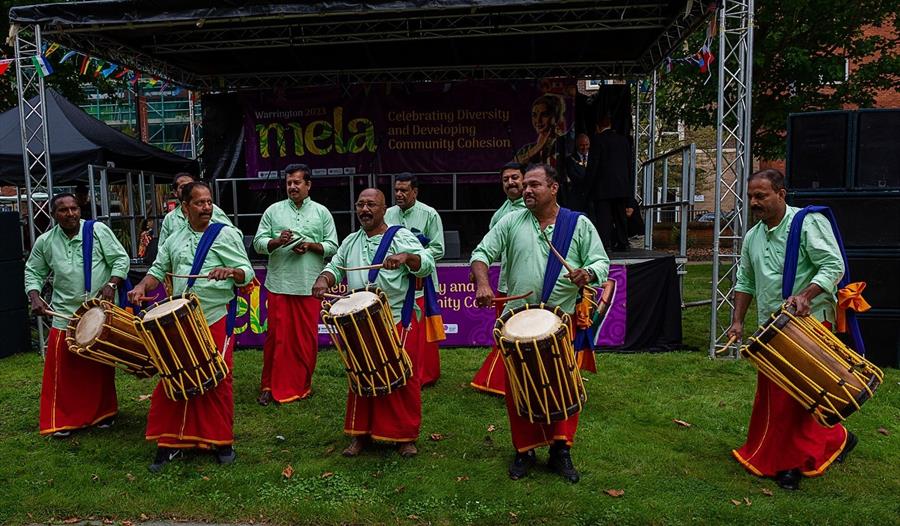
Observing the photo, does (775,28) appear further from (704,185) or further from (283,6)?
(704,185)

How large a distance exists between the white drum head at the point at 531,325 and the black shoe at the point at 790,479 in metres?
1.65

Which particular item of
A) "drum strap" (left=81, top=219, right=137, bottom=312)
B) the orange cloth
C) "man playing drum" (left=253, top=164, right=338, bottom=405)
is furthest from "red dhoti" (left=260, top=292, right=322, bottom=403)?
the orange cloth

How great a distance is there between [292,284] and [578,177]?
5150 millimetres

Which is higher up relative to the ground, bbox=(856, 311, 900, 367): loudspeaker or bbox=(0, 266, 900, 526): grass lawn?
bbox=(856, 311, 900, 367): loudspeaker

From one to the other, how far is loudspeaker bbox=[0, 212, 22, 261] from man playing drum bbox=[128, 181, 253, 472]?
15.7 ft

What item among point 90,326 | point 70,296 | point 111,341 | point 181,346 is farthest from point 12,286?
point 181,346

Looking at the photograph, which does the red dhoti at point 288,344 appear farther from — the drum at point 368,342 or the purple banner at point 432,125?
the purple banner at point 432,125

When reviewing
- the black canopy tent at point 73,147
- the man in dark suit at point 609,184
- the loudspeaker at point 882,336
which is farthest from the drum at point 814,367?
the black canopy tent at point 73,147

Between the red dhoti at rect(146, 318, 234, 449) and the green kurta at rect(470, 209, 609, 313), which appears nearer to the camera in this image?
the green kurta at rect(470, 209, 609, 313)

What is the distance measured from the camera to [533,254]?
4164 millimetres

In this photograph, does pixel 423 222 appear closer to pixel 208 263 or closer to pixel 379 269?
pixel 379 269

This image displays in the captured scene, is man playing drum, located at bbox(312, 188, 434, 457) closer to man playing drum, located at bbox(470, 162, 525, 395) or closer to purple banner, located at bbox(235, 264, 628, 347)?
man playing drum, located at bbox(470, 162, 525, 395)

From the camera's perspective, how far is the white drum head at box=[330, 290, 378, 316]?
Answer: 13.1 ft

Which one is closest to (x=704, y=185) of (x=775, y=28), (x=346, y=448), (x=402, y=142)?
(x=775, y=28)
